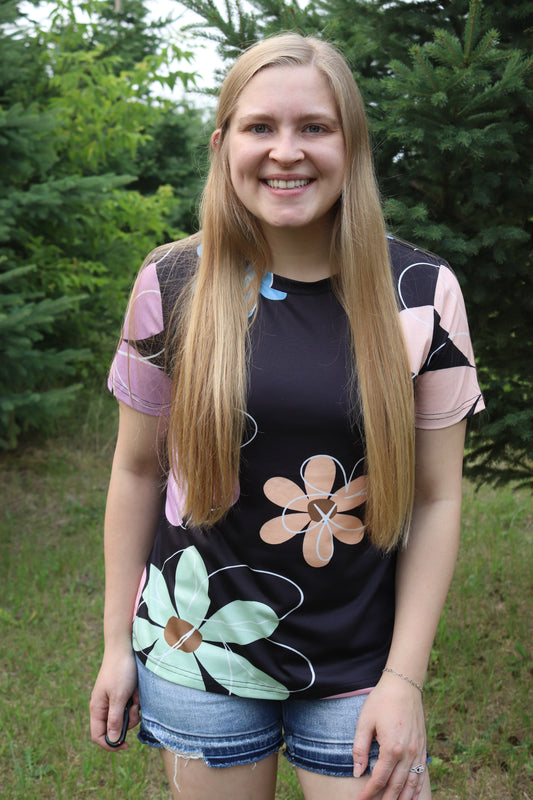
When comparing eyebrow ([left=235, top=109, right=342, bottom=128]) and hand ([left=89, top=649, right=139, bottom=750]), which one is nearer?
eyebrow ([left=235, top=109, right=342, bottom=128])

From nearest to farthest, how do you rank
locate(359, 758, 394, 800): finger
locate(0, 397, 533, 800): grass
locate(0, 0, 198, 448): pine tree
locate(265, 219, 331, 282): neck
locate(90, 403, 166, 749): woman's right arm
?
1. locate(359, 758, 394, 800): finger
2. locate(265, 219, 331, 282): neck
3. locate(90, 403, 166, 749): woman's right arm
4. locate(0, 397, 533, 800): grass
5. locate(0, 0, 198, 448): pine tree

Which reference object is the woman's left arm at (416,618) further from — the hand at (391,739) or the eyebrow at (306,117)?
the eyebrow at (306,117)

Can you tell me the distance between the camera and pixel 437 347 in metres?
1.37

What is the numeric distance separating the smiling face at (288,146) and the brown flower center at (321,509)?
1.68 feet

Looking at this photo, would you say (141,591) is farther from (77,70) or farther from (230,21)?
(77,70)

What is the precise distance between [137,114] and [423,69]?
3.50 metres

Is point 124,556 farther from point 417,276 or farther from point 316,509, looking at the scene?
point 417,276

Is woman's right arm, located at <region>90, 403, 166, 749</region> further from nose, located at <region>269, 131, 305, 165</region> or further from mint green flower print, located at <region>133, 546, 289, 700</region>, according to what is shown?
nose, located at <region>269, 131, 305, 165</region>

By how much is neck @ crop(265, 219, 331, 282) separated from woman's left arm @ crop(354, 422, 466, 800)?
14.7 inches

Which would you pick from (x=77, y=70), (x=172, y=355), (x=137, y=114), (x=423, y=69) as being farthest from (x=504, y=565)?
(x=77, y=70)

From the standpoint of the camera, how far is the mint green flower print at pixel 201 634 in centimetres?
143

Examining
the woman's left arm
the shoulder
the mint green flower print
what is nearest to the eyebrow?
the shoulder

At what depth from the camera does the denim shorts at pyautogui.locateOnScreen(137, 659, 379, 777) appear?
1.41 m

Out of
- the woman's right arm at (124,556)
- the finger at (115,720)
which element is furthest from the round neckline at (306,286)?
the finger at (115,720)
